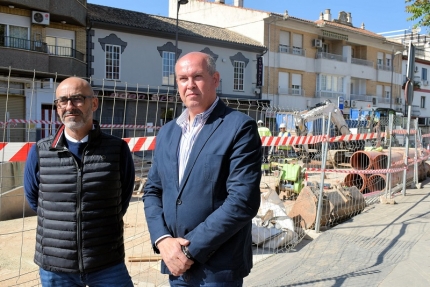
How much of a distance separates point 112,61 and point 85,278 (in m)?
23.3

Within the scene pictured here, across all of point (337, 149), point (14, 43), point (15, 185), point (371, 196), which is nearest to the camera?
point (15, 185)

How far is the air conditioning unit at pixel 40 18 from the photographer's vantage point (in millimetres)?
20719

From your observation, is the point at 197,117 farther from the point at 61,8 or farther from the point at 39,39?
the point at 39,39

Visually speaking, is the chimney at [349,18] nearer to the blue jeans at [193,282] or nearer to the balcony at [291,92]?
the balcony at [291,92]

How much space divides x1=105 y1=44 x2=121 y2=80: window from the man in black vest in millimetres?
22449

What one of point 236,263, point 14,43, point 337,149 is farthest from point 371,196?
point 14,43

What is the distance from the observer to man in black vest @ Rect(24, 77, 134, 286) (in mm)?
2654

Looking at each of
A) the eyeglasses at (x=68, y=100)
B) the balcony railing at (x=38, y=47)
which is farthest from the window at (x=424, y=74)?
the eyeglasses at (x=68, y=100)

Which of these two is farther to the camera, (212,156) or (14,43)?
(14,43)

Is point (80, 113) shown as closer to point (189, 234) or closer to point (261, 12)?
point (189, 234)

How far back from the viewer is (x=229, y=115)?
2494mm

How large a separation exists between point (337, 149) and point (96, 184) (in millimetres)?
17428

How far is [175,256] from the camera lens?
235cm

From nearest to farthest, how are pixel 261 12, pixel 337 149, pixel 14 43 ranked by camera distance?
pixel 337 149 → pixel 14 43 → pixel 261 12
